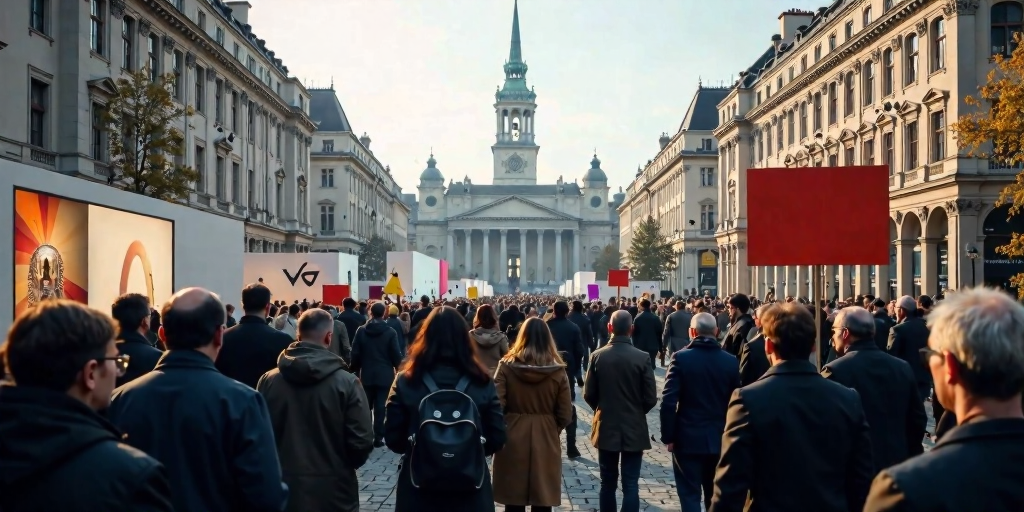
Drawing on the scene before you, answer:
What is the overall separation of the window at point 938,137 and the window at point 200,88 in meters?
28.8

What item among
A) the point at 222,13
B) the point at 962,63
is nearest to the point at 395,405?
the point at 962,63

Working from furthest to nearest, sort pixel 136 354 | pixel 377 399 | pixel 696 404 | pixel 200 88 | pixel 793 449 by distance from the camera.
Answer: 1. pixel 200 88
2. pixel 377 399
3. pixel 696 404
4. pixel 136 354
5. pixel 793 449

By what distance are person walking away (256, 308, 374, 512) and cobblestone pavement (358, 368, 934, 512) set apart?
362cm

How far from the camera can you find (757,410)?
185 inches

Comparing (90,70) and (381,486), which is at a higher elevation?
(90,70)

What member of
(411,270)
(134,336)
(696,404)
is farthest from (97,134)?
(696,404)

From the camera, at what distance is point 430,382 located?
5598 mm

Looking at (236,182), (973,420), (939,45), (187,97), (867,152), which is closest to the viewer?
(973,420)

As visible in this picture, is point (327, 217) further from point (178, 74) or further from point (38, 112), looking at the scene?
point (38, 112)

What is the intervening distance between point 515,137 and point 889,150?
116 m

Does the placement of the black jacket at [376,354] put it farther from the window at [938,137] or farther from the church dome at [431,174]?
the church dome at [431,174]

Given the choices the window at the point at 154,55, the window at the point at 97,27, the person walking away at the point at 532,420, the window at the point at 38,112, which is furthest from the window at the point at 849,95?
the person walking away at the point at 532,420

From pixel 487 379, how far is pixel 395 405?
0.58 metres

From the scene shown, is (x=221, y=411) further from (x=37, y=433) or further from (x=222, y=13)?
(x=222, y=13)
